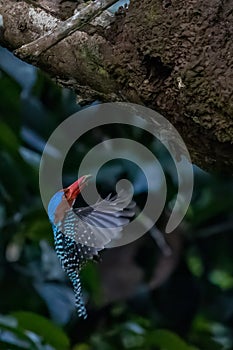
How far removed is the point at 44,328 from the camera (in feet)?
6.27

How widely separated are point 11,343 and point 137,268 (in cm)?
75

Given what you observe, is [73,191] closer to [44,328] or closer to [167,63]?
[167,63]

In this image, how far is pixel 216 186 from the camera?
2459mm

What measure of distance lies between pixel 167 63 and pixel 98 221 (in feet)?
0.79

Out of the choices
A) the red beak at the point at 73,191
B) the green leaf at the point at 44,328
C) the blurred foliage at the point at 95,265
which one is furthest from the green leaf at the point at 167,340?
the red beak at the point at 73,191

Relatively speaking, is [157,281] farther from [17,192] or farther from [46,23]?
[46,23]

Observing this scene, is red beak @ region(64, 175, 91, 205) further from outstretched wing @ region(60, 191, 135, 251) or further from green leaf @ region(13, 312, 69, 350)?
green leaf @ region(13, 312, 69, 350)

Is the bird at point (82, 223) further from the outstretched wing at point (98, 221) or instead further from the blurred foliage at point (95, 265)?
the blurred foliage at point (95, 265)

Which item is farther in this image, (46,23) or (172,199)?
(172,199)

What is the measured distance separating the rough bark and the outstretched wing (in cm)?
13

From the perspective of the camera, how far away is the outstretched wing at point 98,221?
128 cm

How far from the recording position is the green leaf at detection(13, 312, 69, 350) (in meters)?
1.89

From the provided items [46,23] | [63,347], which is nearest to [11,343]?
[63,347]

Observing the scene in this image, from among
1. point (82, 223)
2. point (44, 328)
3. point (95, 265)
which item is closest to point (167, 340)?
point (44, 328)
